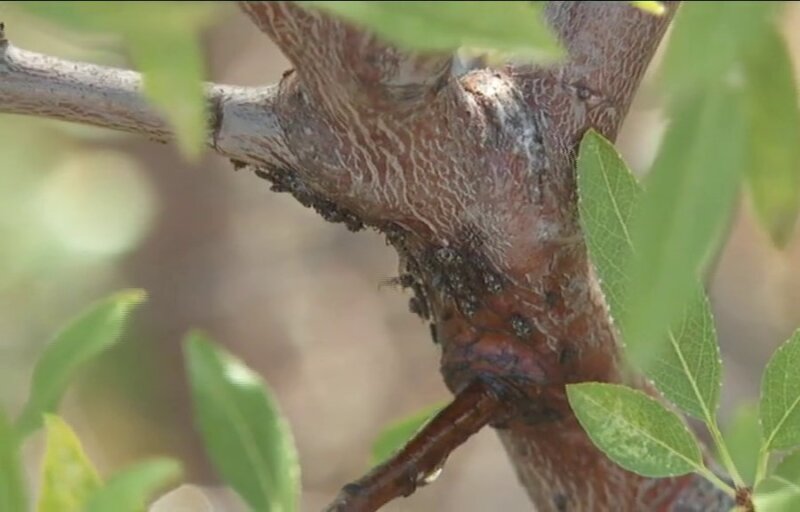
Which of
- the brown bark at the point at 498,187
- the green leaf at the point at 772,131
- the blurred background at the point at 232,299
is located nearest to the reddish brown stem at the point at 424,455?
the brown bark at the point at 498,187

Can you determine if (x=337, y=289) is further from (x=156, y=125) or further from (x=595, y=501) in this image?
(x=156, y=125)

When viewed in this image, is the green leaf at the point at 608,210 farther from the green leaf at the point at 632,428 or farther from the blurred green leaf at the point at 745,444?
the blurred green leaf at the point at 745,444

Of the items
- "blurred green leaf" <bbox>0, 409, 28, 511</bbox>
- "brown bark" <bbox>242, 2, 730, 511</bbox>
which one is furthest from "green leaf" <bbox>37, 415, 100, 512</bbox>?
"brown bark" <bbox>242, 2, 730, 511</bbox>

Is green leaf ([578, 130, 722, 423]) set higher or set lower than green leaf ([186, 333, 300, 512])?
lower

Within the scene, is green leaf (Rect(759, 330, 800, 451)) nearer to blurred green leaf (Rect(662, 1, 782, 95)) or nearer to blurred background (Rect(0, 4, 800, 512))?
blurred green leaf (Rect(662, 1, 782, 95))

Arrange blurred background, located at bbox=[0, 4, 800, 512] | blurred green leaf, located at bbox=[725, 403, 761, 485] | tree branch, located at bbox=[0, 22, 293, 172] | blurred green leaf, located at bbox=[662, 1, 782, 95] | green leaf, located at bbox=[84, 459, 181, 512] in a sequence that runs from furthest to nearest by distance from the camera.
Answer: blurred background, located at bbox=[0, 4, 800, 512] < blurred green leaf, located at bbox=[725, 403, 761, 485] < tree branch, located at bbox=[0, 22, 293, 172] < green leaf, located at bbox=[84, 459, 181, 512] < blurred green leaf, located at bbox=[662, 1, 782, 95]

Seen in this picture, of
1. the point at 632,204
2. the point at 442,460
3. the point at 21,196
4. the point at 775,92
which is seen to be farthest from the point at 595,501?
the point at 21,196

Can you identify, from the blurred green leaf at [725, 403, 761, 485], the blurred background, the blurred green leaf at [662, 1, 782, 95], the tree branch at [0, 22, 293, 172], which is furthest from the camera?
the blurred background
